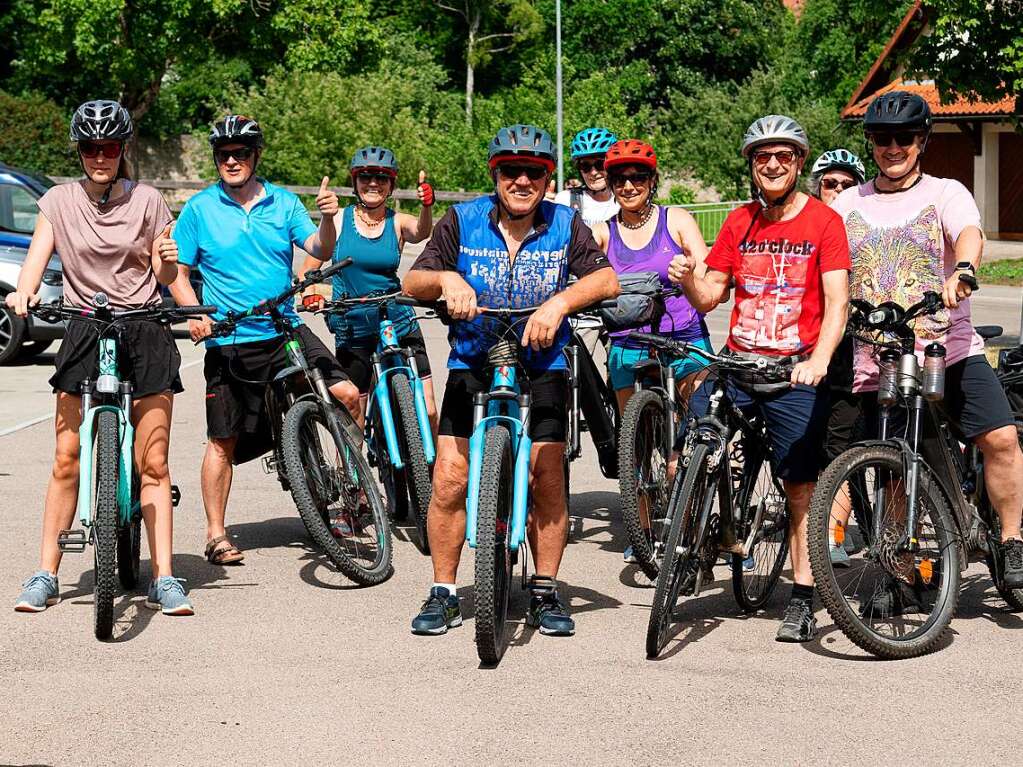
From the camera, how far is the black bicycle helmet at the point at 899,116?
644 cm

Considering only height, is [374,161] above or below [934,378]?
above

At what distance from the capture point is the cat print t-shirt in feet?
21.2

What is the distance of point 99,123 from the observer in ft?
22.2

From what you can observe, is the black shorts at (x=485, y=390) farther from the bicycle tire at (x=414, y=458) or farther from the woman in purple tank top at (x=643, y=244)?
the bicycle tire at (x=414, y=458)

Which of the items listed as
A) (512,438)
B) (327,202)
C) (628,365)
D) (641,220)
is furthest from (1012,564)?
(327,202)

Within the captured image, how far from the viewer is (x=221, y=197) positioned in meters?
7.84

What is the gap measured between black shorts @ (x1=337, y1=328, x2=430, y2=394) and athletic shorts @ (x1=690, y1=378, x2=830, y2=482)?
256cm

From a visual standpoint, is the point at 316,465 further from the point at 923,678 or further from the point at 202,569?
the point at 923,678

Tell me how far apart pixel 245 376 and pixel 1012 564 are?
352cm

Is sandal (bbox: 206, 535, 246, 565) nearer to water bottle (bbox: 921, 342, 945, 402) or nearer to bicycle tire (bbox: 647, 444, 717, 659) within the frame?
bicycle tire (bbox: 647, 444, 717, 659)

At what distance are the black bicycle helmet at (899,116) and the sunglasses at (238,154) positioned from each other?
111 inches

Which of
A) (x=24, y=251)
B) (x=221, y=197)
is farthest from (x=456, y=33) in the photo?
(x=221, y=197)

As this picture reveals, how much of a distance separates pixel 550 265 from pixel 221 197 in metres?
2.06

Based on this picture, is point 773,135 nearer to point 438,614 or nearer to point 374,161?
point 438,614
